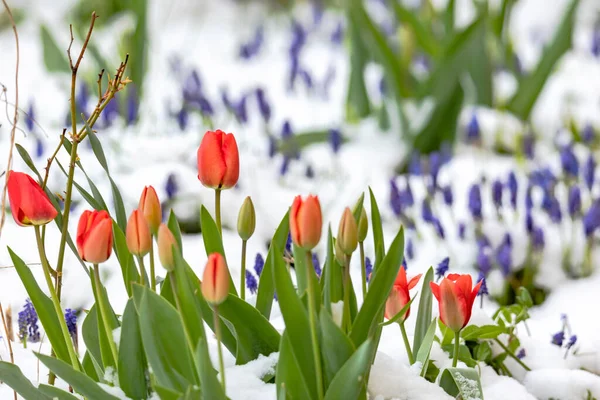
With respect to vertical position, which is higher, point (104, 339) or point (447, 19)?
point (447, 19)

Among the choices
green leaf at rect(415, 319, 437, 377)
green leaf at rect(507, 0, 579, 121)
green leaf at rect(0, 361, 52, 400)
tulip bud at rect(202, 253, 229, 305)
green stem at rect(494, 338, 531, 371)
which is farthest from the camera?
green leaf at rect(507, 0, 579, 121)

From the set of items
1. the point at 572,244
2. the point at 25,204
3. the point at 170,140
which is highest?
the point at 170,140

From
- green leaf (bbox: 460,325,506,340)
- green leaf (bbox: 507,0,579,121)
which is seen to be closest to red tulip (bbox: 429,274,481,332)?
green leaf (bbox: 460,325,506,340)

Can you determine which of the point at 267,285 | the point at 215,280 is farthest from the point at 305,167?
the point at 215,280

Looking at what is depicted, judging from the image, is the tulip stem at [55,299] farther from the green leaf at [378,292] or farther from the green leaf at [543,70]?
the green leaf at [543,70]

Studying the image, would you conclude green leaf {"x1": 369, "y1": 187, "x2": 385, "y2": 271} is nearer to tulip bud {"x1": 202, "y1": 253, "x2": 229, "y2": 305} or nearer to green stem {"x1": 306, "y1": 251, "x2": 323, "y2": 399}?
green stem {"x1": 306, "y1": 251, "x2": 323, "y2": 399}

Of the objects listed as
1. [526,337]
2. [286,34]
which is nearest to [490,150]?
[526,337]

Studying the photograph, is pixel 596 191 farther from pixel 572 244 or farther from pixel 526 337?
pixel 526 337
